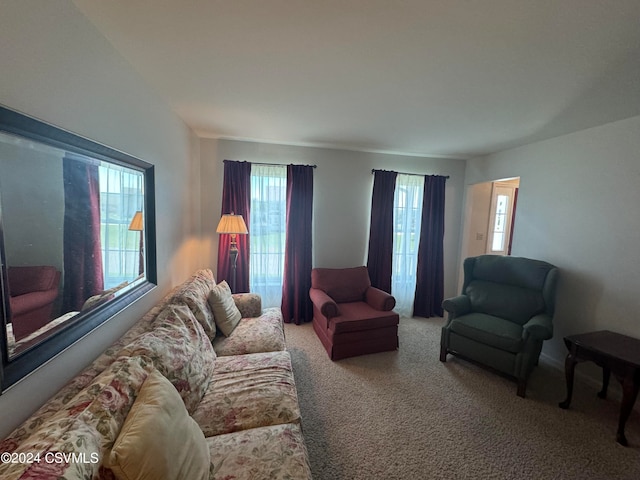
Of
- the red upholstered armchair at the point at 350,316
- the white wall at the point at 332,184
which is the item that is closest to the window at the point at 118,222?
the white wall at the point at 332,184

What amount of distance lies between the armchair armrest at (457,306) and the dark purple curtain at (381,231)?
107 centimetres

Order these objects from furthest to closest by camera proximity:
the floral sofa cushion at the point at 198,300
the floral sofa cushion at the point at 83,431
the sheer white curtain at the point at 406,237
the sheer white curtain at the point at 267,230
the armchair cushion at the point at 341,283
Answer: the sheer white curtain at the point at 406,237 < the sheer white curtain at the point at 267,230 < the armchair cushion at the point at 341,283 < the floral sofa cushion at the point at 198,300 < the floral sofa cushion at the point at 83,431

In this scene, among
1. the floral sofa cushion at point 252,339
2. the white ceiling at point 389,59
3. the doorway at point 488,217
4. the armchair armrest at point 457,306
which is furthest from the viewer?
the doorway at point 488,217

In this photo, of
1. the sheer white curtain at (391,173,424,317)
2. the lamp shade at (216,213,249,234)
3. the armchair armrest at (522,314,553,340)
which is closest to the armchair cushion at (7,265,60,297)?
the lamp shade at (216,213,249,234)

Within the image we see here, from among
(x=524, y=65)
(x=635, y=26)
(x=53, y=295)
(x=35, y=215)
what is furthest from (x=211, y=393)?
(x=635, y=26)

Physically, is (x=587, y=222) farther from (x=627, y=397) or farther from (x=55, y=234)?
(x=55, y=234)

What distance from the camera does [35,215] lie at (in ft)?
3.17

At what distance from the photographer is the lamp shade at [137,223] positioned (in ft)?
5.63

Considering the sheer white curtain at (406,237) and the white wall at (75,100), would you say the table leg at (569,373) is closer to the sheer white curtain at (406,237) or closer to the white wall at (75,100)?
the sheer white curtain at (406,237)

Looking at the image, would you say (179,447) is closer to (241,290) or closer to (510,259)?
(241,290)

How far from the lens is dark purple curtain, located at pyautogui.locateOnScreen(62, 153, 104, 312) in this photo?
1.13 m

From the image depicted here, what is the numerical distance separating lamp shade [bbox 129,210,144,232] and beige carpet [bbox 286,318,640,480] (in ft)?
6.04

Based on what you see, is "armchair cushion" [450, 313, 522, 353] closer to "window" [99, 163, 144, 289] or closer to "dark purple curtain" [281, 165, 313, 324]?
"dark purple curtain" [281, 165, 313, 324]

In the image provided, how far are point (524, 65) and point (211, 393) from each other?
110 inches
